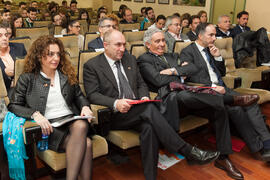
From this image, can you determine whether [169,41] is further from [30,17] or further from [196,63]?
[30,17]

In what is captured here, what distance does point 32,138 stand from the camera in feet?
5.67

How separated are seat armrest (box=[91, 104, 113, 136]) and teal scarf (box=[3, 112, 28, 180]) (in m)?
0.50

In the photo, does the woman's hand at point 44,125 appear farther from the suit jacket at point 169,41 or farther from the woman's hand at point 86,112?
the suit jacket at point 169,41

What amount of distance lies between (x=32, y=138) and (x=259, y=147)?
1.91 metres

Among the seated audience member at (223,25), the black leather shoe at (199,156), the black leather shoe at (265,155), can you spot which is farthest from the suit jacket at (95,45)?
the seated audience member at (223,25)

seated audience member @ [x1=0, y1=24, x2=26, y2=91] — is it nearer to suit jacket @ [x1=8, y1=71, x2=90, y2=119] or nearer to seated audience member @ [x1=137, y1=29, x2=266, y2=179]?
suit jacket @ [x1=8, y1=71, x2=90, y2=119]

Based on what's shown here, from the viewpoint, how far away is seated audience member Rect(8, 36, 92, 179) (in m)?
1.83

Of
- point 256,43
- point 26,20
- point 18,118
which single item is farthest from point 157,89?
point 26,20

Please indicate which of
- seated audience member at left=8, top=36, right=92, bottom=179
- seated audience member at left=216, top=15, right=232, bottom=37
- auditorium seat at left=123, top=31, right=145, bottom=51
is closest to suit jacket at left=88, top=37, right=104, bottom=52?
auditorium seat at left=123, top=31, right=145, bottom=51

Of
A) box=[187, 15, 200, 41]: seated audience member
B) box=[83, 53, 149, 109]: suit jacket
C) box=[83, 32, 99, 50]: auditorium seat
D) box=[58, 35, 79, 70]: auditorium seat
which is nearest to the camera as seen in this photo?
box=[83, 53, 149, 109]: suit jacket

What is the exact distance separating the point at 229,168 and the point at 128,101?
104cm

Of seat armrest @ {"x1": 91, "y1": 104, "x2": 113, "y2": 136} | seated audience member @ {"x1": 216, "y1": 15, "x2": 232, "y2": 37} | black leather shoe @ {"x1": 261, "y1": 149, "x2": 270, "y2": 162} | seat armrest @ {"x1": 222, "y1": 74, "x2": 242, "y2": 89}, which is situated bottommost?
black leather shoe @ {"x1": 261, "y1": 149, "x2": 270, "y2": 162}

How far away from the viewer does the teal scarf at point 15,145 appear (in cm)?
180

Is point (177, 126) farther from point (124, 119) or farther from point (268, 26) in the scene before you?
point (268, 26)
